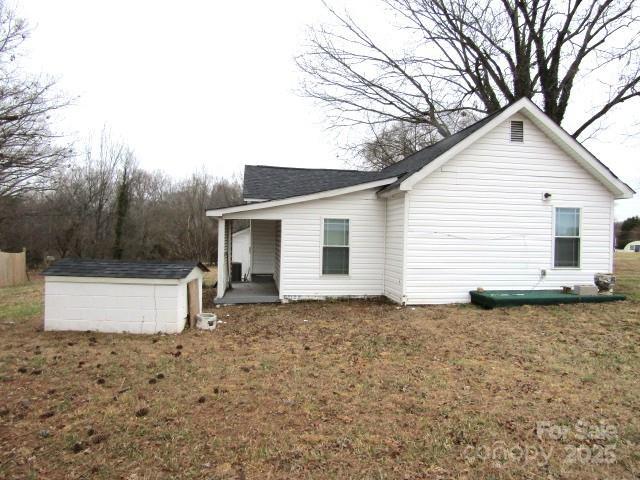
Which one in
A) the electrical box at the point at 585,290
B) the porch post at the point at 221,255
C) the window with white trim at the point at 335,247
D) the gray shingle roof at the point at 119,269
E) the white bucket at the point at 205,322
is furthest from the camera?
the window with white trim at the point at 335,247

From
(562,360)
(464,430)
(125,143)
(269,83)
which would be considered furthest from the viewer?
(125,143)

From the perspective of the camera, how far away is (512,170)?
9.77 meters

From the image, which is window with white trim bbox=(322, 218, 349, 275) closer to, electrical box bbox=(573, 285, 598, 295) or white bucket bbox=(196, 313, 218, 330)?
white bucket bbox=(196, 313, 218, 330)

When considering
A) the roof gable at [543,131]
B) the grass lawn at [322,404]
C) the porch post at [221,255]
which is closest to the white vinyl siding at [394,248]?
the roof gable at [543,131]

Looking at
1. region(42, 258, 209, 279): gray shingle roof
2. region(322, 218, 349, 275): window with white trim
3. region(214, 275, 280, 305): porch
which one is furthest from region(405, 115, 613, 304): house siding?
region(42, 258, 209, 279): gray shingle roof

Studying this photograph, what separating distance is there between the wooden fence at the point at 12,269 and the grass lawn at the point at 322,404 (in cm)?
1342

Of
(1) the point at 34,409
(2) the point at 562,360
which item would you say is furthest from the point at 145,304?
(2) the point at 562,360

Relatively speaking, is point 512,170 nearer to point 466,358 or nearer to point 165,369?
point 466,358

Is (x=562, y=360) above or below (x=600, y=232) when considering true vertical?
below

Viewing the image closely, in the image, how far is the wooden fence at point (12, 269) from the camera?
17.6 m

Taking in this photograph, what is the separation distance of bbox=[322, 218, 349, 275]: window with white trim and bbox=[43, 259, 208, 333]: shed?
436 centimetres

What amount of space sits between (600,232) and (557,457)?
9224 mm

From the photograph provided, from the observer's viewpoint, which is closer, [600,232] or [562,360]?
[562,360]

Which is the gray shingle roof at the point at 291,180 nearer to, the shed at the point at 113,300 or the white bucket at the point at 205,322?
the white bucket at the point at 205,322
